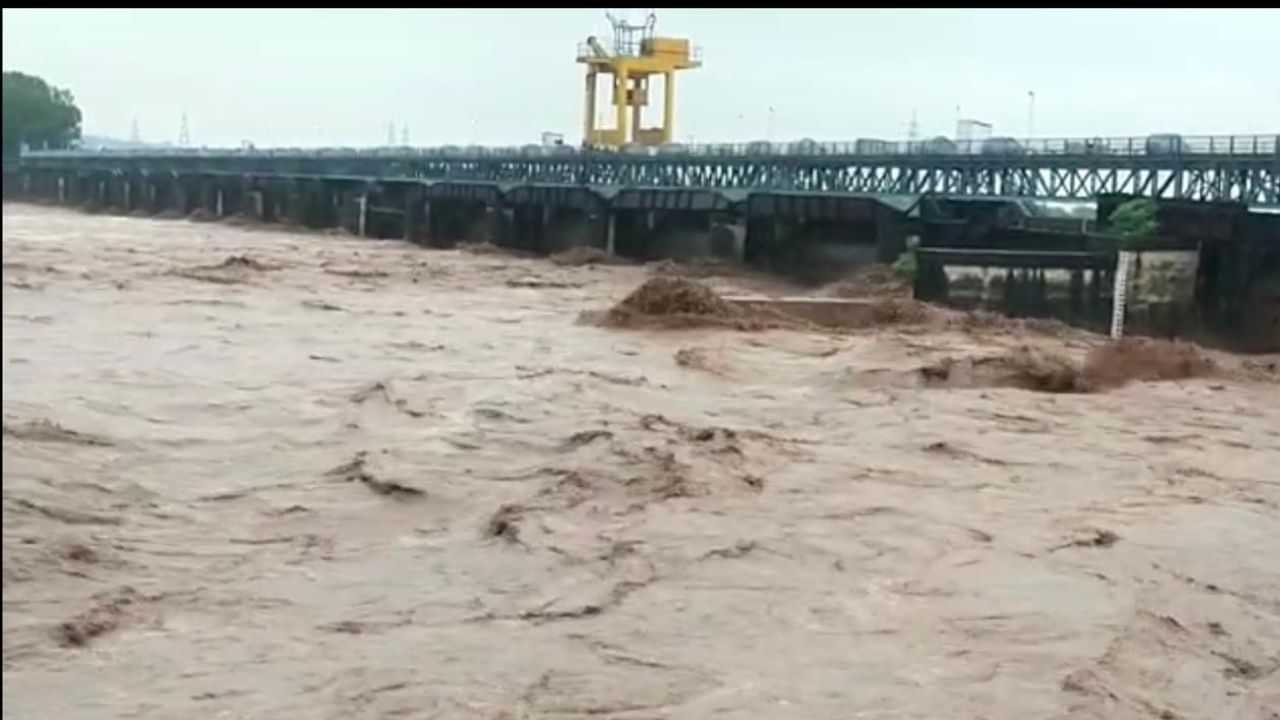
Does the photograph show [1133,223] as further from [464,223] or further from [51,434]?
[464,223]

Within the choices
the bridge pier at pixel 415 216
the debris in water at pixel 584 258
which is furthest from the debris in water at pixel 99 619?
the bridge pier at pixel 415 216

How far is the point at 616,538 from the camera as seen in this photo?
393 inches

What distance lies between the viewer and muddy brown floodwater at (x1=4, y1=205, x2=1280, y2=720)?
7199mm

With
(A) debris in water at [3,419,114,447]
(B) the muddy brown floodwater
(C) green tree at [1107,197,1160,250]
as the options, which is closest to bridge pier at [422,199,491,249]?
(C) green tree at [1107,197,1160,250]

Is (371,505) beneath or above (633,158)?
beneath

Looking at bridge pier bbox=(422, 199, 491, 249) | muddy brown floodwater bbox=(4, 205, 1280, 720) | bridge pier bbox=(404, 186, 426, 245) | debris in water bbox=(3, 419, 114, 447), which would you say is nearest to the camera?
muddy brown floodwater bbox=(4, 205, 1280, 720)

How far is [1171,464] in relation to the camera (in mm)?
14016

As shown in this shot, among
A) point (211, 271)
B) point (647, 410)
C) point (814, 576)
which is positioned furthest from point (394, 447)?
point (211, 271)

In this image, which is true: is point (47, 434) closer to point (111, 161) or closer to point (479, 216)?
point (479, 216)

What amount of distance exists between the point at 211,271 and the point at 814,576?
26446mm

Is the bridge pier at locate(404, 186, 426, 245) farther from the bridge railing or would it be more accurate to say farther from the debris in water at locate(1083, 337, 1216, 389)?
the debris in water at locate(1083, 337, 1216, 389)

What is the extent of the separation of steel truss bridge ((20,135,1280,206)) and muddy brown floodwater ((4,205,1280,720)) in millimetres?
4480

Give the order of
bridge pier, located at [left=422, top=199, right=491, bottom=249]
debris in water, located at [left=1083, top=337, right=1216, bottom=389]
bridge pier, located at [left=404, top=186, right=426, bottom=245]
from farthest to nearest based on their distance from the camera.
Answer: bridge pier, located at [left=404, top=186, right=426, bottom=245]
bridge pier, located at [left=422, top=199, right=491, bottom=249]
debris in water, located at [left=1083, top=337, right=1216, bottom=389]

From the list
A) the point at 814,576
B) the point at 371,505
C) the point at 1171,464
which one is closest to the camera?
the point at 814,576
